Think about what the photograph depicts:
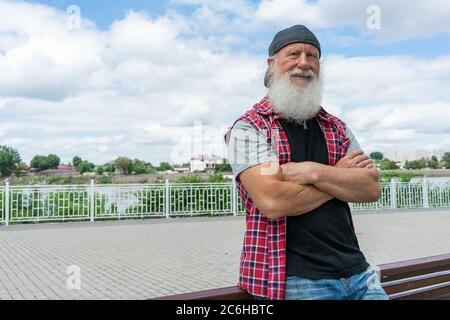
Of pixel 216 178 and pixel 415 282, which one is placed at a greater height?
pixel 216 178

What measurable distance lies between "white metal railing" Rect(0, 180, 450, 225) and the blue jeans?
1051 cm

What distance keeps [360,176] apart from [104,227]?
9.84 meters

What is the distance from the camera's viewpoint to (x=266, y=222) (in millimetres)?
1486

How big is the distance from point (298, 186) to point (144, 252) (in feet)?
19.9

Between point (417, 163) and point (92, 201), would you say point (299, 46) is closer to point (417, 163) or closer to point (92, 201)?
point (92, 201)

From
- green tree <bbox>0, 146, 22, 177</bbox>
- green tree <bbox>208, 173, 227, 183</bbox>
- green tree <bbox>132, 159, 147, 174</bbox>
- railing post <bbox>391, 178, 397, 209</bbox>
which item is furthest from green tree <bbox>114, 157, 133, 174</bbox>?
railing post <bbox>391, 178, 397, 209</bbox>

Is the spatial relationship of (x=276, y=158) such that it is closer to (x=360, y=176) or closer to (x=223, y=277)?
(x=360, y=176)

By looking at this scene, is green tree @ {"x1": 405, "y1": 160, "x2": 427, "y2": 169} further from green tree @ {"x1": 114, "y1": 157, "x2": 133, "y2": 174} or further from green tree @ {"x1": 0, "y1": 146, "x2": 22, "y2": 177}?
green tree @ {"x1": 0, "y1": 146, "x2": 22, "y2": 177}

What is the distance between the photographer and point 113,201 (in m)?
11.8

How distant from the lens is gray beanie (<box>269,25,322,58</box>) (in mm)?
1606

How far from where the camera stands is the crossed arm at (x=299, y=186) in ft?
4.73

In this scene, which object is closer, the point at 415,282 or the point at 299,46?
the point at 299,46

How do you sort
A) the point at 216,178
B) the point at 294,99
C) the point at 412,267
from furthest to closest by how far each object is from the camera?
1. the point at 216,178
2. the point at 412,267
3. the point at 294,99

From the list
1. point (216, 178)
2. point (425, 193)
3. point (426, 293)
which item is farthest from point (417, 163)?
point (426, 293)
